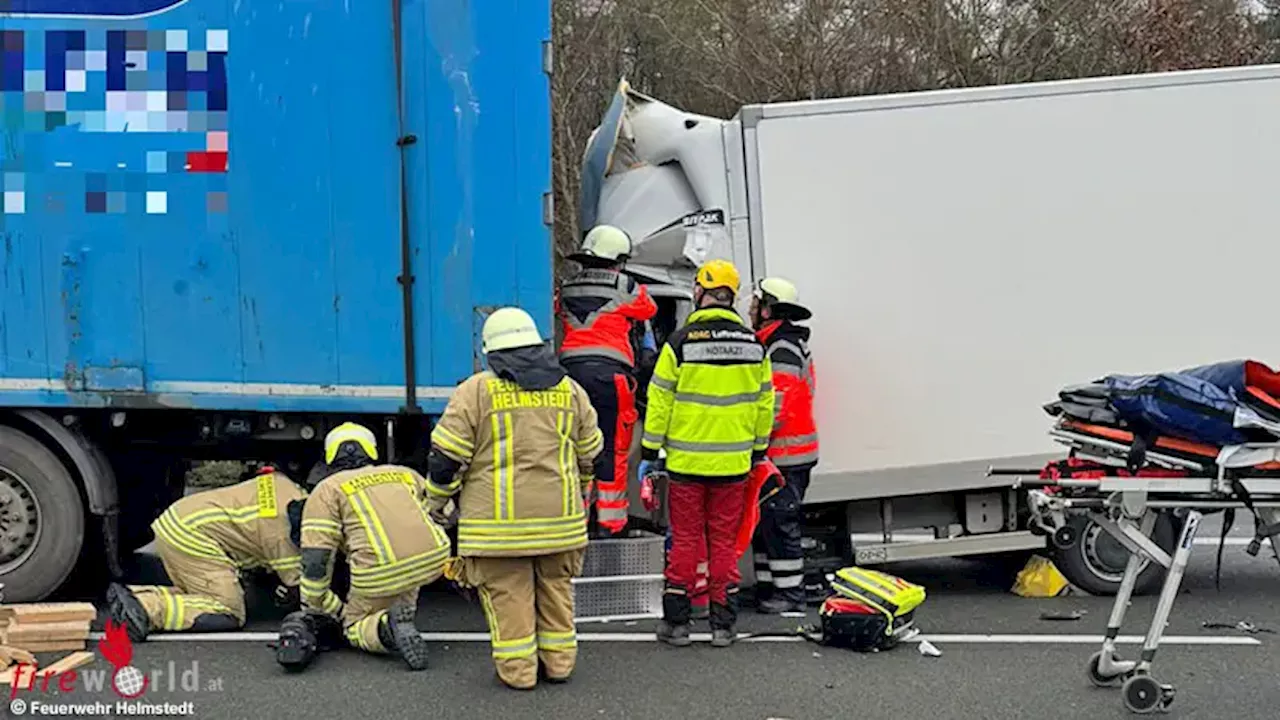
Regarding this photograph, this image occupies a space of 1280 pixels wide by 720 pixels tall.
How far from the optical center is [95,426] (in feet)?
20.8

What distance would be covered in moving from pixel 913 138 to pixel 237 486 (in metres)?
3.74

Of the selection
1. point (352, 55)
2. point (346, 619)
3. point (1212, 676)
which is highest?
point (352, 55)

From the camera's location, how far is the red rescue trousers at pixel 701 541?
5.93 m

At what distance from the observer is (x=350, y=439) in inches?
228

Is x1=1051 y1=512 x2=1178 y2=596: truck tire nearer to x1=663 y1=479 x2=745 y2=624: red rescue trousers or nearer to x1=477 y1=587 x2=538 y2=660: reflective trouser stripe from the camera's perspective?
x1=663 y1=479 x2=745 y2=624: red rescue trousers

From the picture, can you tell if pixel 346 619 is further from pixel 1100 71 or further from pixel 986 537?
pixel 1100 71

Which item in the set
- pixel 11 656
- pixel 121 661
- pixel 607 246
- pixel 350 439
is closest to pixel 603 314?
pixel 607 246

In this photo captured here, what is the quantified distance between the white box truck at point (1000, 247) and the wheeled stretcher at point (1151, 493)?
1.49 meters

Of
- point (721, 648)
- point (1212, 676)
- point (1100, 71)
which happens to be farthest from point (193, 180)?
point (1100, 71)

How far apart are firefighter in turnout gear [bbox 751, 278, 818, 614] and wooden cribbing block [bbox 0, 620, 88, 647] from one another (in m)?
3.22

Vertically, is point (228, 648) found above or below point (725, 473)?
below

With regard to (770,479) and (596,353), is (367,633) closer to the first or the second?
(596,353)

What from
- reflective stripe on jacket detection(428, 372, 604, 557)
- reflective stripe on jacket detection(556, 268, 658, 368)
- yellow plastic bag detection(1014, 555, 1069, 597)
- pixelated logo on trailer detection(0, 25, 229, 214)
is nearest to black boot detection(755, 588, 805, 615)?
yellow plastic bag detection(1014, 555, 1069, 597)

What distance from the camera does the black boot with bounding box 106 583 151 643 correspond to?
5.84 meters
